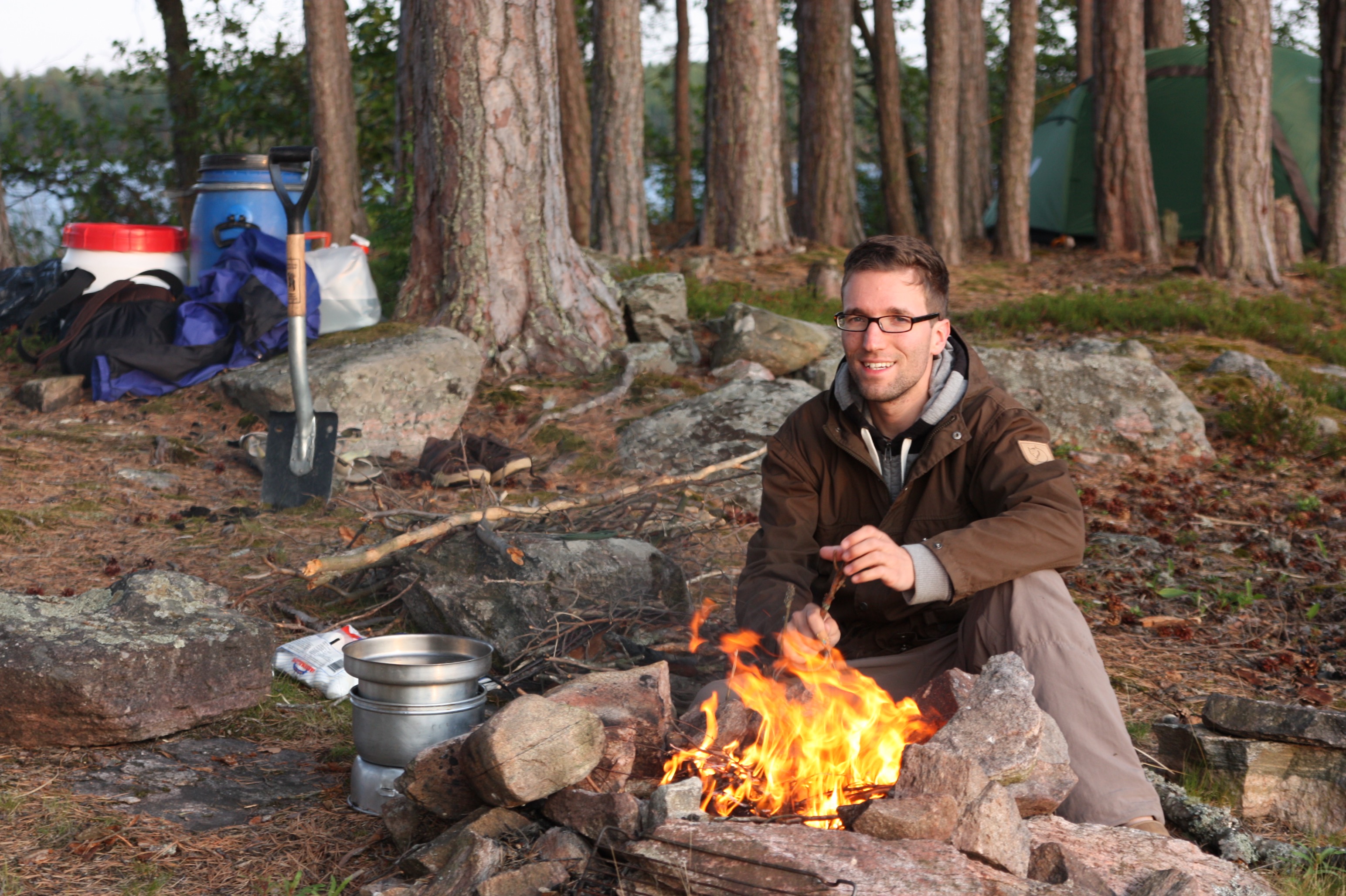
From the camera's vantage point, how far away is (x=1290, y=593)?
4.83 meters

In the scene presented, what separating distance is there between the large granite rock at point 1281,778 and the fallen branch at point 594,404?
4297mm

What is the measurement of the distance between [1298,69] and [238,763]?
51.3ft

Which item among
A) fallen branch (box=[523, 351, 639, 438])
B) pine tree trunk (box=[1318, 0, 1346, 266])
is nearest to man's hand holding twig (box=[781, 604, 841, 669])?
fallen branch (box=[523, 351, 639, 438])

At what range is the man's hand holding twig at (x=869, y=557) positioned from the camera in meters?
2.60

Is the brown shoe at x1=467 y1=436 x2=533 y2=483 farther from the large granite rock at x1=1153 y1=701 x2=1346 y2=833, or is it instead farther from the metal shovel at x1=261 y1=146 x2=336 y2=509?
the large granite rock at x1=1153 y1=701 x2=1346 y2=833

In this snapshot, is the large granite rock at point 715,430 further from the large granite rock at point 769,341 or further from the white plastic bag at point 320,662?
the white plastic bag at point 320,662

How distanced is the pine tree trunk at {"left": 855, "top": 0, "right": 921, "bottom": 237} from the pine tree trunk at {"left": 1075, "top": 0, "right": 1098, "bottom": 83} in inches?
152

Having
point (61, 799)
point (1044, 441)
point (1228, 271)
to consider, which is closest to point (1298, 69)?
point (1228, 271)

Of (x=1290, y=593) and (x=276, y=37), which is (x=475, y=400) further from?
(x=276, y=37)

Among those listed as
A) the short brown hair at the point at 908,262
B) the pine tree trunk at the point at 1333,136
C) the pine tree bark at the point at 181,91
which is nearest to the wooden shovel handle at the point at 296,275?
the short brown hair at the point at 908,262

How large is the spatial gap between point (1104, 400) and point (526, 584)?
15.9ft

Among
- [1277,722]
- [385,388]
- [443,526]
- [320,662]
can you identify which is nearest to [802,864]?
[1277,722]

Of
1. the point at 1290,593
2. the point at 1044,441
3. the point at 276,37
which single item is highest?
the point at 276,37

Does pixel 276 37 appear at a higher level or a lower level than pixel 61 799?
higher
